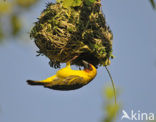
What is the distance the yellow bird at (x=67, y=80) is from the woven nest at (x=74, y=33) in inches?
7.9

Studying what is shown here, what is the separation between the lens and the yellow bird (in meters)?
2.64

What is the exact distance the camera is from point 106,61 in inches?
114

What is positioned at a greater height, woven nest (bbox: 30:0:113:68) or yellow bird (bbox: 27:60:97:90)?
woven nest (bbox: 30:0:113:68)

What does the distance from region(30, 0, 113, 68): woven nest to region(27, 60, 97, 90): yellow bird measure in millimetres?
200

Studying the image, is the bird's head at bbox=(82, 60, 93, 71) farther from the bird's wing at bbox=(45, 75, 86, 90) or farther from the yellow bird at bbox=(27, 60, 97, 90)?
the bird's wing at bbox=(45, 75, 86, 90)

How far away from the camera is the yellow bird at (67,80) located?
104 inches

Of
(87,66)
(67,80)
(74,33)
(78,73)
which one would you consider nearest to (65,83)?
(67,80)

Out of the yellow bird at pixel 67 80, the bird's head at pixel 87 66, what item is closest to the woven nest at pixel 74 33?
the bird's head at pixel 87 66

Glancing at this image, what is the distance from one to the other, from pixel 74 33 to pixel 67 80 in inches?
19.1

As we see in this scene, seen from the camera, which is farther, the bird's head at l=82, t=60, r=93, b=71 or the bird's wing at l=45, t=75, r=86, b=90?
the bird's head at l=82, t=60, r=93, b=71

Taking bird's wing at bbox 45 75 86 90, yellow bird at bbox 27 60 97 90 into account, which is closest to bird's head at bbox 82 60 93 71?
yellow bird at bbox 27 60 97 90

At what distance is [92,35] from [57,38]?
1.18ft

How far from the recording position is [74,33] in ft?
8.93

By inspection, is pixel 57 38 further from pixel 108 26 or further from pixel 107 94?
pixel 107 94
